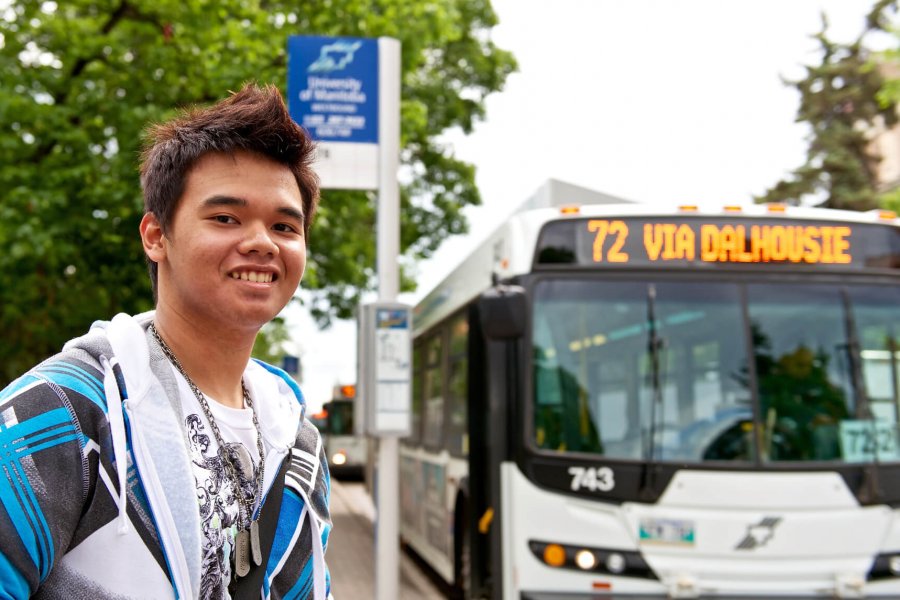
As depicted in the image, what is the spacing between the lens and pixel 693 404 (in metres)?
6.33

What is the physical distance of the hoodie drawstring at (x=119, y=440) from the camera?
4.61ft

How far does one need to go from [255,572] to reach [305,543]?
5.6 inches

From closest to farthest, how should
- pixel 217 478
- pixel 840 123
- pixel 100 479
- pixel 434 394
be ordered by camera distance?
pixel 100 479 → pixel 217 478 → pixel 434 394 → pixel 840 123

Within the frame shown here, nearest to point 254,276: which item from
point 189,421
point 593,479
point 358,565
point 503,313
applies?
point 189,421

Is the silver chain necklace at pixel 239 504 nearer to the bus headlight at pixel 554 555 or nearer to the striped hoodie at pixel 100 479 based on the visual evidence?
the striped hoodie at pixel 100 479

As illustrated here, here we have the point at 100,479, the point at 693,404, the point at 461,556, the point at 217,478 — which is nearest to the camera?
the point at 100,479

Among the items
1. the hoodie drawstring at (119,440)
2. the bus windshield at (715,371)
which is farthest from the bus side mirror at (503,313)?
the hoodie drawstring at (119,440)

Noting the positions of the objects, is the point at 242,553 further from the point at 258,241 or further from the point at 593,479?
the point at 593,479

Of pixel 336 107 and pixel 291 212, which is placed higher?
pixel 336 107

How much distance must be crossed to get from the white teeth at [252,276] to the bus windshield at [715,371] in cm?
483

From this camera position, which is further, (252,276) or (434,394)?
(434,394)

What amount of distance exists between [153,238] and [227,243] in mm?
170

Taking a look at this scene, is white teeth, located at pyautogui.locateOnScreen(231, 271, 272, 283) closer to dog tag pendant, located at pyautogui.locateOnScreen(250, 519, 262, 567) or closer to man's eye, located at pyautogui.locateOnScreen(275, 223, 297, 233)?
man's eye, located at pyautogui.locateOnScreen(275, 223, 297, 233)

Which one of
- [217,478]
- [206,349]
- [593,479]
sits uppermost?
[206,349]
